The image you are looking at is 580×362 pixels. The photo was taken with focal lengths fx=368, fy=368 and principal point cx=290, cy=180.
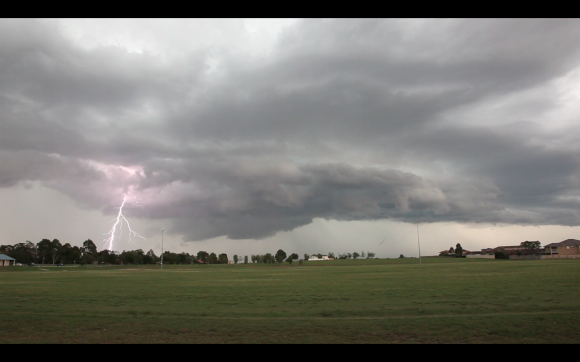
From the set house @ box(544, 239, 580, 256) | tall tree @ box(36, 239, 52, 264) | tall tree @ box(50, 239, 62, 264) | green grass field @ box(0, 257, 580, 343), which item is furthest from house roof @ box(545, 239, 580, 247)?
tall tree @ box(36, 239, 52, 264)

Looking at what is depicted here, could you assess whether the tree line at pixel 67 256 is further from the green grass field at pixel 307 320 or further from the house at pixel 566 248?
the house at pixel 566 248

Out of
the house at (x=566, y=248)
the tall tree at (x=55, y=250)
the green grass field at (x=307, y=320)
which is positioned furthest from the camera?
the tall tree at (x=55, y=250)

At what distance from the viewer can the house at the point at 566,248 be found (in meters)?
169

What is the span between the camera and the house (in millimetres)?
169125

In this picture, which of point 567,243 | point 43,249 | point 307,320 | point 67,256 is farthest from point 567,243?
point 43,249

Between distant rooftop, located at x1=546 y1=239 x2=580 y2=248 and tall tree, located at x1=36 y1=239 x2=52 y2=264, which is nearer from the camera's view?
distant rooftop, located at x1=546 y1=239 x2=580 y2=248

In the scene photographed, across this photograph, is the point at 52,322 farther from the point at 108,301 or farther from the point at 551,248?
the point at 551,248

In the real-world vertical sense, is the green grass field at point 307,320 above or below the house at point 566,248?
above

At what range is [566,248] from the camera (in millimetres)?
172625

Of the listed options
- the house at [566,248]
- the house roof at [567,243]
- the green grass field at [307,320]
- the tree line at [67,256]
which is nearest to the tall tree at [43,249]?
the tree line at [67,256]

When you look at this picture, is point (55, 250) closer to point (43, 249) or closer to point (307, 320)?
point (43, 249)

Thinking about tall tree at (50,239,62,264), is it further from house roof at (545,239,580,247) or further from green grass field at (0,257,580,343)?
house roof at (545,239,580,247)

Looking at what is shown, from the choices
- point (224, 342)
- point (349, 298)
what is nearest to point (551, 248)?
point (349, 298)

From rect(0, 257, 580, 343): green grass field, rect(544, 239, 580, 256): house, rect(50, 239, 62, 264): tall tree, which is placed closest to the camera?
rect(0, 257, 580, 343): green grass field
